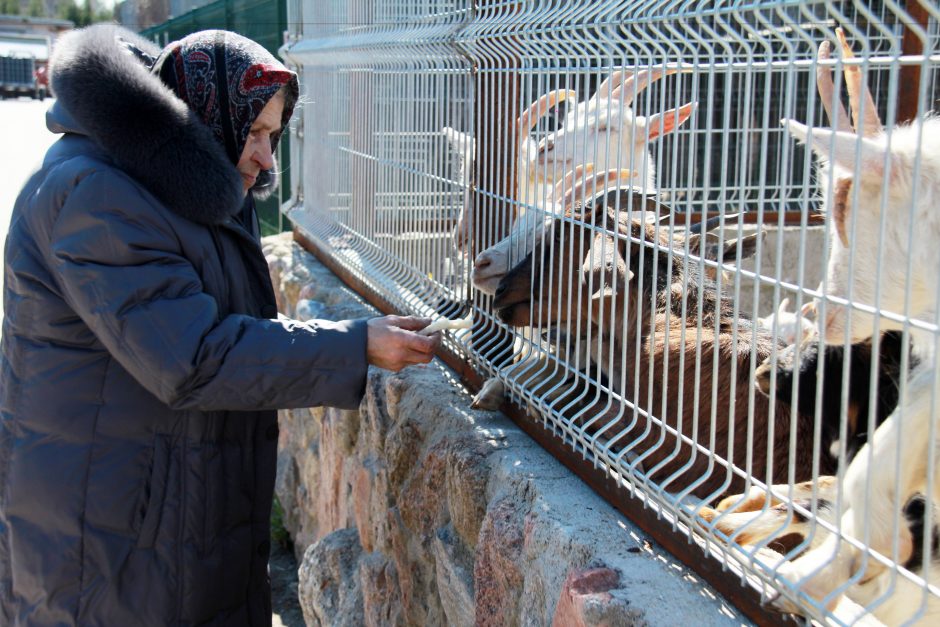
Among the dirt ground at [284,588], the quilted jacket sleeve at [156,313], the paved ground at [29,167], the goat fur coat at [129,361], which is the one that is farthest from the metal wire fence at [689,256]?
the dirt ground at [284,588]

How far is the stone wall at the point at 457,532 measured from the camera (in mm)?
2230

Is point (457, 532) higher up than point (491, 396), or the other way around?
point (491, 396)

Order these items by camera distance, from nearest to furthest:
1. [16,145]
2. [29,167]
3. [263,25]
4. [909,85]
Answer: [909,85], [29,167], [263,25], [16,145]

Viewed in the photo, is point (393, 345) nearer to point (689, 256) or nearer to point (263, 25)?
point (689, 256)

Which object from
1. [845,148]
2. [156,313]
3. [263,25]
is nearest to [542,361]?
[156,313]

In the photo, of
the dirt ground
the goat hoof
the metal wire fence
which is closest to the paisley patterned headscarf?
the metal wire fence

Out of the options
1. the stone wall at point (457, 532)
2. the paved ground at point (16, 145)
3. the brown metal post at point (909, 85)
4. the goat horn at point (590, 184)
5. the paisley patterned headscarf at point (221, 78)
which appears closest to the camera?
the stone wall at point (457, 532)

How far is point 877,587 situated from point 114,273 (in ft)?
5.56

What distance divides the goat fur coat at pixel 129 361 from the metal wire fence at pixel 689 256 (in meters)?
0.66

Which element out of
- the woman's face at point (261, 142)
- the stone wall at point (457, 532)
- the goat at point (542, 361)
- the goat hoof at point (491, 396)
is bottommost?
the stone wall at point (457, 532)

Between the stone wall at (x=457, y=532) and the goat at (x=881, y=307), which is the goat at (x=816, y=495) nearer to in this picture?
the goat at (x=881, y=307)

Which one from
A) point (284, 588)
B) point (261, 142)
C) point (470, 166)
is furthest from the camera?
point (284, 588)

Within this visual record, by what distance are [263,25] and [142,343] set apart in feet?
22.7

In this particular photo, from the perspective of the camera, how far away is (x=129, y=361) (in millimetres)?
2402
